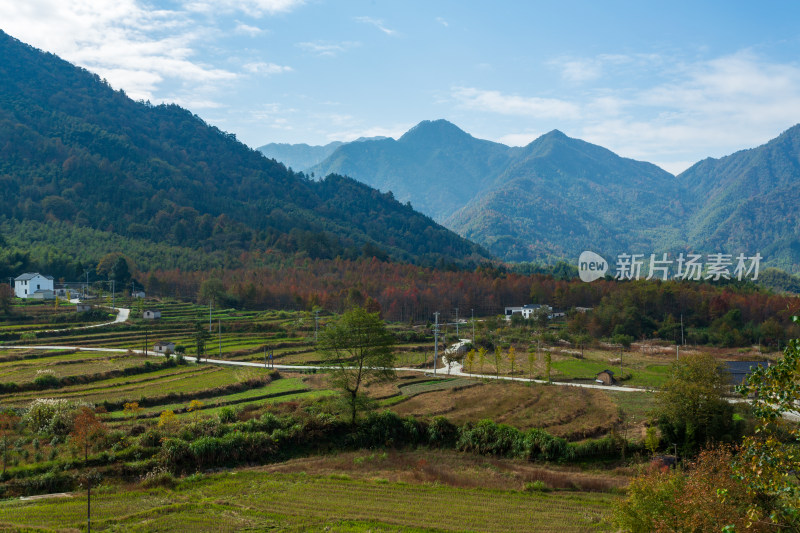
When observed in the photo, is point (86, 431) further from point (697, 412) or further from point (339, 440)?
point (697, 412)

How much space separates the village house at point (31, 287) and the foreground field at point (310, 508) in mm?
69991

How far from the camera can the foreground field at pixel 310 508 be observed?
1953cm

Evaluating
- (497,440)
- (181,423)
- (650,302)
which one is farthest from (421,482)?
(650,302)

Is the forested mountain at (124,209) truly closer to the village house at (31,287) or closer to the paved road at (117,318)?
the village house at (31,287)

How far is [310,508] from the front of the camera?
70.4 feet

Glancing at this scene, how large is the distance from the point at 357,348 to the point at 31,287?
222 ft

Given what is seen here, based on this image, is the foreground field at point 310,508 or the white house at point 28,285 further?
the white house at point 28,285

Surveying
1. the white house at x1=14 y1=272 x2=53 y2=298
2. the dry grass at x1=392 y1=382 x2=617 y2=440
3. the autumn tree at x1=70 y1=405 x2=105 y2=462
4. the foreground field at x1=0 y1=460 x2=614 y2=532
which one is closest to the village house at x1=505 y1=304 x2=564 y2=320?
the dry grass at x1=392 y1=382 x2=617 y2=440

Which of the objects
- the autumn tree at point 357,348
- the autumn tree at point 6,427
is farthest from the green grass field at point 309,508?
the autumn tree at point 357,348

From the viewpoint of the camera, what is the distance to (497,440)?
31438 millimetres

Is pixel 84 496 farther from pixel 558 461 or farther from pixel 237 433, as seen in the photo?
pixel 558 461

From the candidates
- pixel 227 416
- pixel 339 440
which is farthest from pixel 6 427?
pixel 339 440

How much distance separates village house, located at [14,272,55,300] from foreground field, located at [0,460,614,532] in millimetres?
69991

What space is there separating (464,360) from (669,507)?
43886mm
